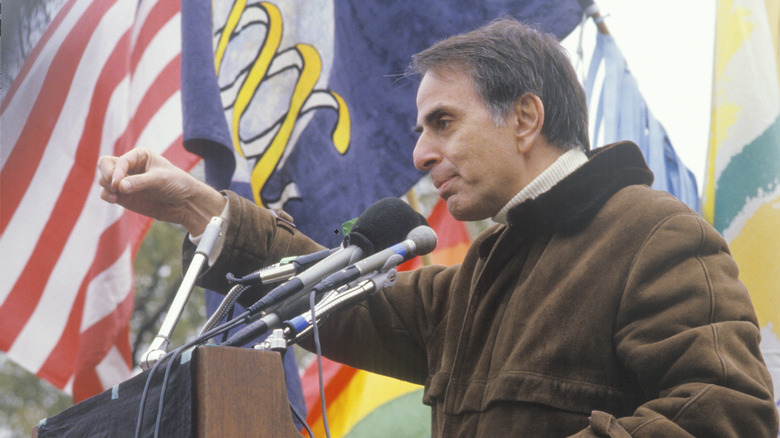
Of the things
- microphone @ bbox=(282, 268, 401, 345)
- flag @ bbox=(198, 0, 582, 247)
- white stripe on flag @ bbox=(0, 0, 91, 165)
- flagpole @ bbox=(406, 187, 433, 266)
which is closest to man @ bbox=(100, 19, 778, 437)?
microphone @ bbox=(282, 268, 401, 345)

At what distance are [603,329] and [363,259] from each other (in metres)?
0.55

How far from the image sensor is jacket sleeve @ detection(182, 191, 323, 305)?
2.45 metres

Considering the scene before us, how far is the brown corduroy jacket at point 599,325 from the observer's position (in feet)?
5.14

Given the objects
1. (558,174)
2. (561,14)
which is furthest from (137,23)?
(558,174)

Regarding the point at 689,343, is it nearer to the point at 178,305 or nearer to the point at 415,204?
the point at 178,305

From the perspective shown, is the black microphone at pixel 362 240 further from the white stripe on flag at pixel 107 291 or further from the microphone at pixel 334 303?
the white stripe on flag at pixel 107 291

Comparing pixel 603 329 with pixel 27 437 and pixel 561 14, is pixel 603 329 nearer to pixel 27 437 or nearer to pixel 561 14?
pixel 561 14

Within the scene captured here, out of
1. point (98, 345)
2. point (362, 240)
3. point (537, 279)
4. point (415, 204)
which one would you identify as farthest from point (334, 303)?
point (98, 345)

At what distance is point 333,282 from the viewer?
1.69 meters

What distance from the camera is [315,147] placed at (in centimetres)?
405

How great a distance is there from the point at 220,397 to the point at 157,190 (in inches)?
42.2

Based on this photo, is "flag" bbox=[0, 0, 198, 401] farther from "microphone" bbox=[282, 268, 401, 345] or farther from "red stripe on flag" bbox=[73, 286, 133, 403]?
"microphone" bbox=[282, 268, 401, 345]

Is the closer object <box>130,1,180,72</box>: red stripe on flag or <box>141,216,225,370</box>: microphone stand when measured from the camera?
<box>141,216,225,370</box>: microphone stand

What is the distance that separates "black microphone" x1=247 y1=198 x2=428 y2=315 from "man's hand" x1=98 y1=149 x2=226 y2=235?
25.2 inches
